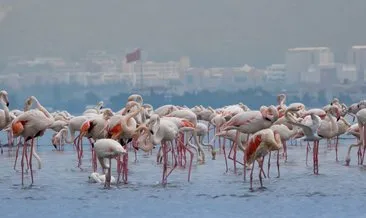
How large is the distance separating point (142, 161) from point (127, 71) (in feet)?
118

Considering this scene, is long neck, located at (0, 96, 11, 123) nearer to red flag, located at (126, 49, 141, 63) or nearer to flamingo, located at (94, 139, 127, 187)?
flamingo, located at (94, 139, 127, 187)

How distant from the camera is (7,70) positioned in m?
46.1

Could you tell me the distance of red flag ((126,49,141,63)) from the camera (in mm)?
50172

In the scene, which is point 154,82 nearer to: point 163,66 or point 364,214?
point 163,66

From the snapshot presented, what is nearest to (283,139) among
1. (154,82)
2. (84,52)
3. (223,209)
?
(223,209)


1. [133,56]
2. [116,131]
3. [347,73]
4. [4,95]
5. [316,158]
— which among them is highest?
[133,56]

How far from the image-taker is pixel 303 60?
47.1 metres

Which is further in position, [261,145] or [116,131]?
[116,131]

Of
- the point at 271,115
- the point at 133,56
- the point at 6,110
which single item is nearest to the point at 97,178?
the point at 271,115

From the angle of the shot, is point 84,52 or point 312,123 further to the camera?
point 84,52

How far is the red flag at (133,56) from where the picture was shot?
165 ft

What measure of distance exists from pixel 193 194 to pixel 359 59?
3814 cm

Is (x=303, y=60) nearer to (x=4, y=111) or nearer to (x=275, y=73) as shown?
(x=275, y=73)

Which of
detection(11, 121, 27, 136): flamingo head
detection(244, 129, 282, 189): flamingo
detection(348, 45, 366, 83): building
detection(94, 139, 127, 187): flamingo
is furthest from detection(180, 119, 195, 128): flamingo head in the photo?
detection(348, 45, 366, 83): building
